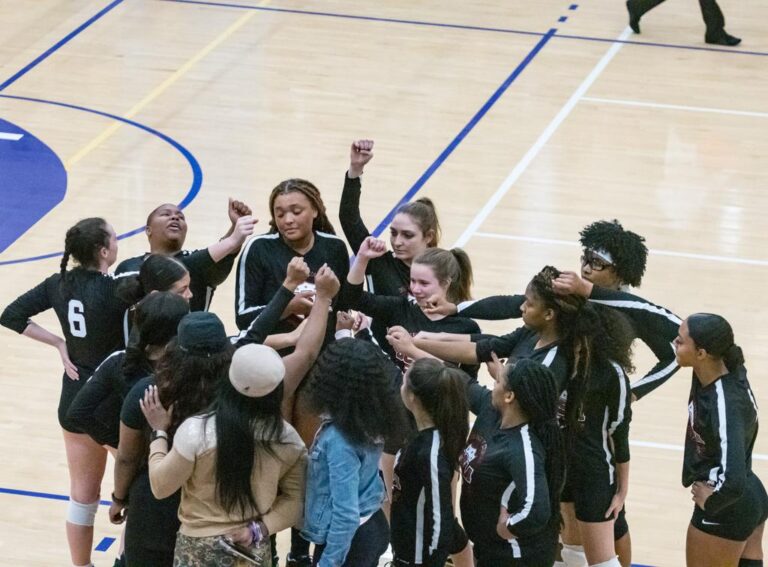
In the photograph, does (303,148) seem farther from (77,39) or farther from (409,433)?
(409,433)

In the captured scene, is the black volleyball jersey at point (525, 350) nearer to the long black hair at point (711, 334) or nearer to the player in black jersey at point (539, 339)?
the player in black jersey at point (539, 339)

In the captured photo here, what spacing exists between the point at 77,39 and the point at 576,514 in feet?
36.3

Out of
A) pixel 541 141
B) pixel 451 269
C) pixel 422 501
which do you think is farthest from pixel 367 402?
pixel 541 141

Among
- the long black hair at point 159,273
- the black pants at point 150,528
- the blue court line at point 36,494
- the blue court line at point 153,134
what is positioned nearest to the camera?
the black pants at point 150,528

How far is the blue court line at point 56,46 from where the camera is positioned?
14.5m

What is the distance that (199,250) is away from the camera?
6.79m

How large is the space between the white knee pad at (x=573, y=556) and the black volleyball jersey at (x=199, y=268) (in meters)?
2.08

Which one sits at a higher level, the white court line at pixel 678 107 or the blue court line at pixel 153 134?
the white court line at pixel 678 107

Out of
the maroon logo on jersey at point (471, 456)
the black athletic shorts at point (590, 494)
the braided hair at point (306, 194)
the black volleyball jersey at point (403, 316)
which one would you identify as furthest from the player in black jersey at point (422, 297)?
the maroon logo on jersey at point (471, 456)

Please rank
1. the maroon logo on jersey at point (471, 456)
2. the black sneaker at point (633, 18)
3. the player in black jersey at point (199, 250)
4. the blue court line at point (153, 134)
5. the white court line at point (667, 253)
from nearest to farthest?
the maroon logo on jersey at point (471, 456), the player in black jersey at point (199, 250), the blue court line at point (153, 134), the white court line at point (667, 253), the black sneaker at point (633, 18)

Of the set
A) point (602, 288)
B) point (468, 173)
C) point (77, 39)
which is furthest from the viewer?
point (77, 39)

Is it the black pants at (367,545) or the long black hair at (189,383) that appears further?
the black pants at (367,545)

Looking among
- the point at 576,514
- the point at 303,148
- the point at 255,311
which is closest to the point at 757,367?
the point at 576,514

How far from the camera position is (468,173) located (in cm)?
1252
